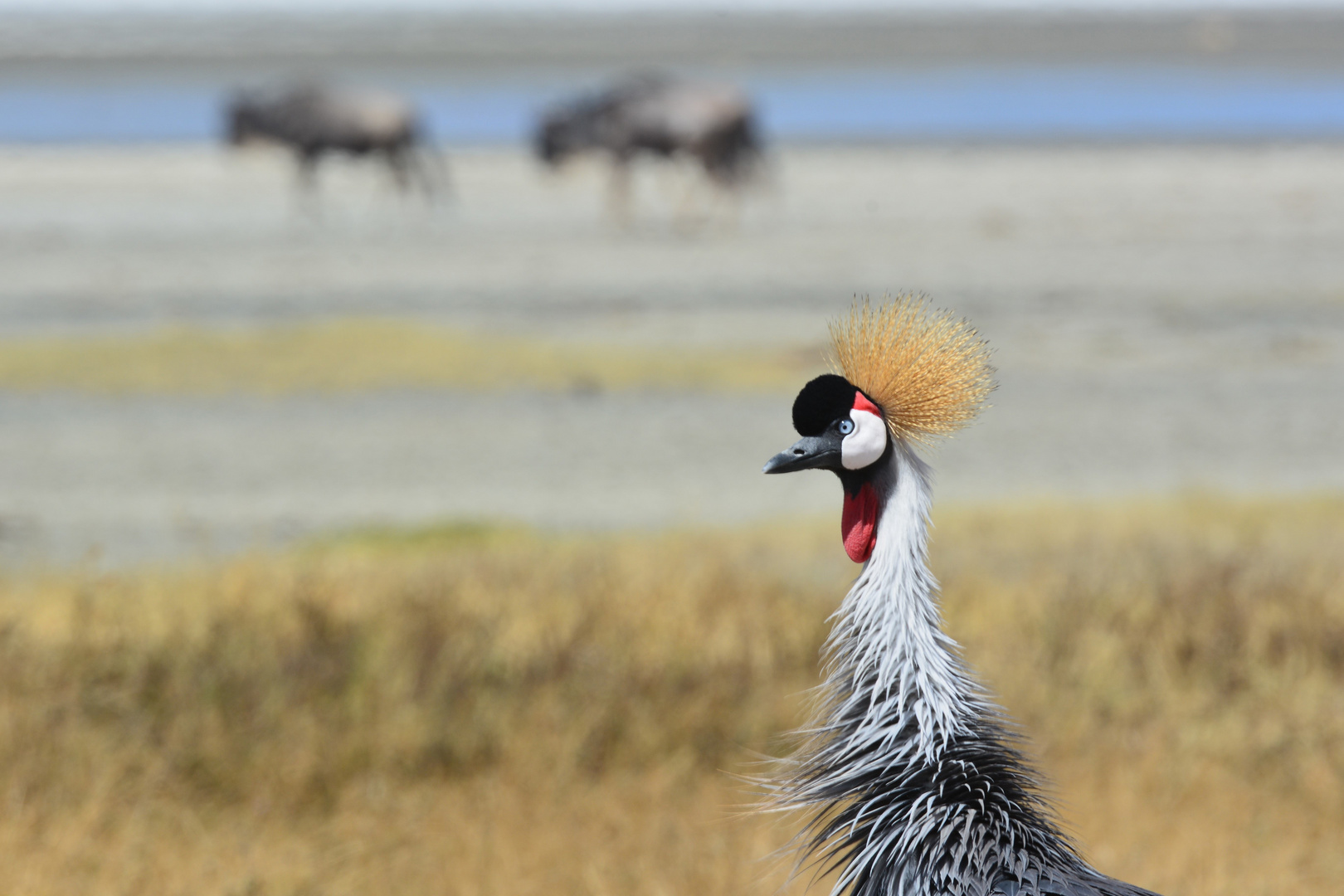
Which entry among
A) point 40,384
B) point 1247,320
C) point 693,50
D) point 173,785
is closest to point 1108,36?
point 693,50

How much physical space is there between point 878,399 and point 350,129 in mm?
32011

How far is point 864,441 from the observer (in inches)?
99.0

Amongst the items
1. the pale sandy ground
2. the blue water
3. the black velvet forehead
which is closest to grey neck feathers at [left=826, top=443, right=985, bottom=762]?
the black velvet forehead

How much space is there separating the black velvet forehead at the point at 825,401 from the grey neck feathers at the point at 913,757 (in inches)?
5.0

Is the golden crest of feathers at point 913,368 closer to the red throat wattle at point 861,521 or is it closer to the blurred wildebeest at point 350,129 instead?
the red throat wattle at point 861,521

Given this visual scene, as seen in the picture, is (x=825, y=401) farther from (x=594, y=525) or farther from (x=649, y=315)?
(x=649, y=315)

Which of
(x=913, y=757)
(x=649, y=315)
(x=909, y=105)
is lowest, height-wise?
(x=649, y=315)

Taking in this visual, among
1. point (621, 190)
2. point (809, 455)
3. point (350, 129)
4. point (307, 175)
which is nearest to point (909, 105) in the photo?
point (350, 129)

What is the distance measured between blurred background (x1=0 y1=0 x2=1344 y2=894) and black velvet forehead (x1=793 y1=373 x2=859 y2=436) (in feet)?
1.08

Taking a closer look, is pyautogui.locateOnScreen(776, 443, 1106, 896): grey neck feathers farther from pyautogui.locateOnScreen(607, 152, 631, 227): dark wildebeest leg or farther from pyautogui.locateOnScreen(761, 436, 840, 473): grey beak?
pyautogui.locateOnScreen(607, 152, 631, 227): dark wildebeest leg

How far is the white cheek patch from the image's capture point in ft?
8.26

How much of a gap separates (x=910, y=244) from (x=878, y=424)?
70.9 ft

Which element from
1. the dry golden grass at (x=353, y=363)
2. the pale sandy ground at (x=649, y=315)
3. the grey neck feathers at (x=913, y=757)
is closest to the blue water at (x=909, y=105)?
the pale sandy ground at (x=649, y=315)

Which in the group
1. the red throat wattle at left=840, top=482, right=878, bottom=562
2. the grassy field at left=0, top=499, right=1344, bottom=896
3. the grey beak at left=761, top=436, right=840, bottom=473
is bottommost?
the grassy field at left=0, top=499, right=1344, bottom=896
